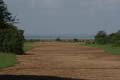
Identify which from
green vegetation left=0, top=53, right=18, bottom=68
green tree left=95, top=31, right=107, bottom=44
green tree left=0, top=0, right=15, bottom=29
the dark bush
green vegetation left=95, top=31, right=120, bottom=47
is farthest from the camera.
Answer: green tree left=95, top=31, right=107, bottom=44

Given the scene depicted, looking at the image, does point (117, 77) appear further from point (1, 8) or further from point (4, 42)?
point (4, 42)

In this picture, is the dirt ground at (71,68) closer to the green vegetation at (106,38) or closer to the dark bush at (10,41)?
the dark bush at (10,41)

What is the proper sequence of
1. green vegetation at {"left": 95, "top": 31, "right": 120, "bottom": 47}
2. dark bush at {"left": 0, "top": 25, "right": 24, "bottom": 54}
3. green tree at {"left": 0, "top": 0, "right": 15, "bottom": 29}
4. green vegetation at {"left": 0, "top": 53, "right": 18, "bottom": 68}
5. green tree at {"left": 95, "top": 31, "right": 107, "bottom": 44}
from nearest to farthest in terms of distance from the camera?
green tree at {"left": 0, "top": 0, "right": 15, "bottom": 29} < green vegetation at {"left": 0, "top": 53, "right": 18, "bottom": 68} < dark bush at {"left": 0, "top": 25, "right": 24, "bottom": 54} < green vegetation at {"left": 95, "top": 31, "right": 120, "bottom": 47} < green tree at {"left": 95, "top": 31, "right": 107, "bottom": 44}

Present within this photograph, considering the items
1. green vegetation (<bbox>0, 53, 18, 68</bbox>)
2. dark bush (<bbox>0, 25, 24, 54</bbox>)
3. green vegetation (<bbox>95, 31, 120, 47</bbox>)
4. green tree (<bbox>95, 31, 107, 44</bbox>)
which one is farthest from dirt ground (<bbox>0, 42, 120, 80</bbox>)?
green tree (<bbox>95, 31, 107, 44</bbox>)

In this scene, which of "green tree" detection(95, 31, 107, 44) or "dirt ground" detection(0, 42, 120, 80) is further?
"green tree" detection(95, 31, 107, 44)

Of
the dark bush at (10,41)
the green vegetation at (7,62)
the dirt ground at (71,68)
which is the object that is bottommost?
the dirt ground at (71,68)

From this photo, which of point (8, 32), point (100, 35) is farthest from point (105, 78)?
point (100, 35)

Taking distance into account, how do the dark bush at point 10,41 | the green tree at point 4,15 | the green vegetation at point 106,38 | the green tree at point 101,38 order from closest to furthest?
the green tree at point 4,15
the dark bush at point 10,41
the green vegetation at point 106,38
the green tree at point 101,38

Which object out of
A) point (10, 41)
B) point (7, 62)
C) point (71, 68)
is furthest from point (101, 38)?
point (71, 68)

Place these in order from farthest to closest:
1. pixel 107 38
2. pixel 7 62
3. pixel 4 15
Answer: pixel 107 38 < pixel 7 62 < pixel 4 15

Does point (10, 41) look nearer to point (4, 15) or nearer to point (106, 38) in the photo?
point (4, 15)

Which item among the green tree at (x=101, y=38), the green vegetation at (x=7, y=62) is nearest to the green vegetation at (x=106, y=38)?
the green tree at (x=101, y=38)

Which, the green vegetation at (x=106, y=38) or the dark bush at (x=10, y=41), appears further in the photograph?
the green vegetation at (x=106, y=38)

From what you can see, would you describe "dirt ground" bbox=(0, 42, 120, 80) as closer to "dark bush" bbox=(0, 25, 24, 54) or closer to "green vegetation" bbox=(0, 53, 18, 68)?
"green vegetation" bbox=(0, 53, 18, 68)
